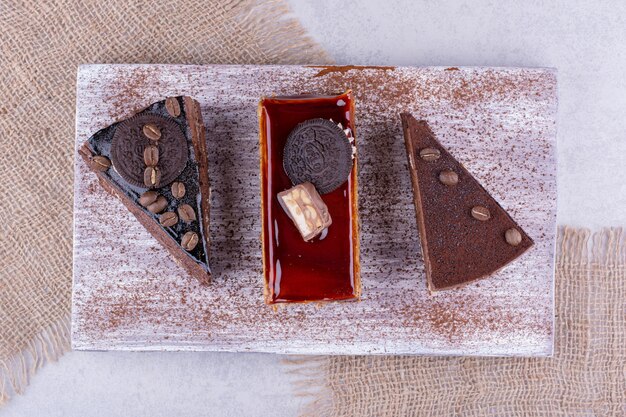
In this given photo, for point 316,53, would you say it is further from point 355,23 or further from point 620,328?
point 620,328

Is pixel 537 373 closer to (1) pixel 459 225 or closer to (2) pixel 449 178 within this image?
(1) pixel 459 225

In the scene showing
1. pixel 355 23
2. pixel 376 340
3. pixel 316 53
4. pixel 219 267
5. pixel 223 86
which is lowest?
pixel 376 340

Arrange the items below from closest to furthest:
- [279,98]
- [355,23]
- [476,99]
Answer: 1. [279,98]
2. [476,99]
3. [355,23]

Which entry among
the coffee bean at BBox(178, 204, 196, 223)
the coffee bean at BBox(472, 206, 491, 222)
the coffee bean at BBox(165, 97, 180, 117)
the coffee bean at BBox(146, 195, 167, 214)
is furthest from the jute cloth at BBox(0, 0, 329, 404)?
the coffee bean at BBox(472, 206, 491, 222)

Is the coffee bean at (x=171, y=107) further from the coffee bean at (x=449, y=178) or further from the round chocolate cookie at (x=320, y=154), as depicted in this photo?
the coffee bean at (x=449, y=178)

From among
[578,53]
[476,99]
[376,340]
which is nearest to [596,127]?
[578,53]

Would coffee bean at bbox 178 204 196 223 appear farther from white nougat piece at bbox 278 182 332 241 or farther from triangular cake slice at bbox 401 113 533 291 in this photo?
triangular cake slice at bbox 401 113 533 291

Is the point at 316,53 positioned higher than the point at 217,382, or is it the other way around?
the point at 316,53
